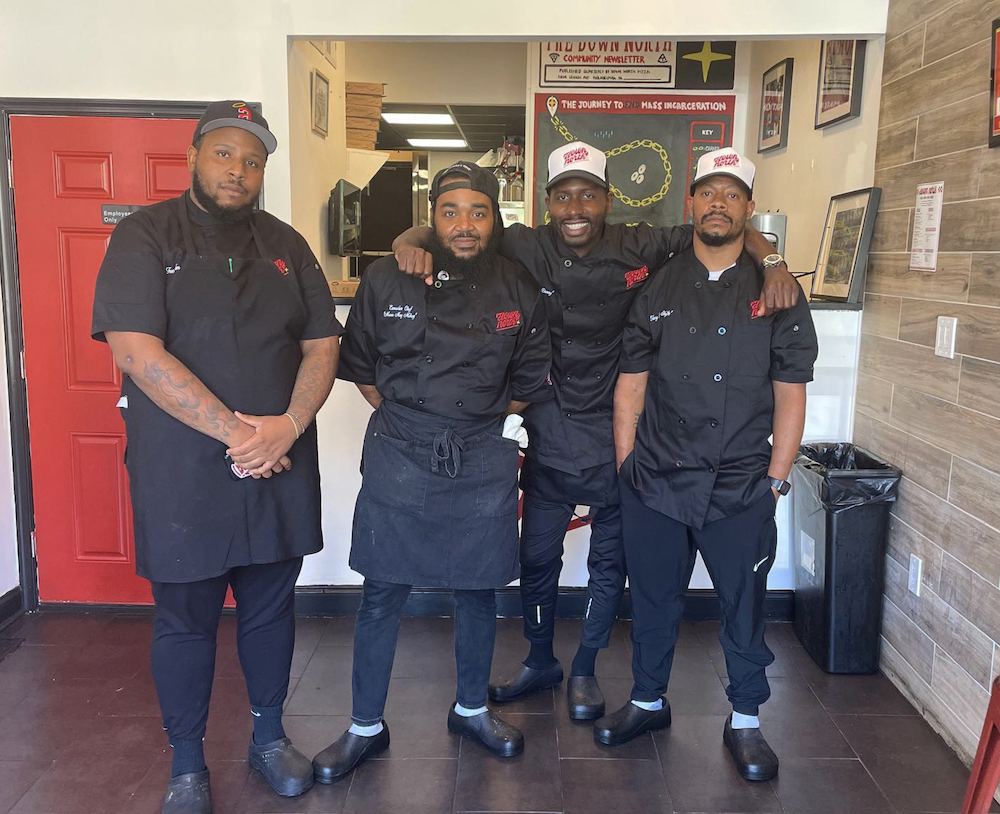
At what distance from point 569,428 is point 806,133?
2341 mm

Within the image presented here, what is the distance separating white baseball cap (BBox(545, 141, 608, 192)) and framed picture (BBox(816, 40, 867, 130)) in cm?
147

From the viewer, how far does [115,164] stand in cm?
304

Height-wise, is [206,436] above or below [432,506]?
above

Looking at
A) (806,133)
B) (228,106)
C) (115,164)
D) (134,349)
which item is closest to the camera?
(134,349)

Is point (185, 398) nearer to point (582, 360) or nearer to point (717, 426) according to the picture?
point (582, 360)

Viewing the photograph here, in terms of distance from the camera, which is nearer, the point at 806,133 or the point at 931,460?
the point at 931,460

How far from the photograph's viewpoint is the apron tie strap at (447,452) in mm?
2160

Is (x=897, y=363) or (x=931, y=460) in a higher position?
(x=897, y=363)

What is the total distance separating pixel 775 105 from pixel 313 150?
2.45 metres

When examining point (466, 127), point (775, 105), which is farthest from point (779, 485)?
point (466, 127)

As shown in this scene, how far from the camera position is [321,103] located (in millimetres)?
3482

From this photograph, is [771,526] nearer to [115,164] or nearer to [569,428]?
[569,428]

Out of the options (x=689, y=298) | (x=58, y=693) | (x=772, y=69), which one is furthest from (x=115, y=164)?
(x=772, y=69)

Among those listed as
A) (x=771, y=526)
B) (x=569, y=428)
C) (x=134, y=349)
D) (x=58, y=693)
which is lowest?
(x=58, y=693)
